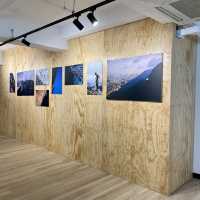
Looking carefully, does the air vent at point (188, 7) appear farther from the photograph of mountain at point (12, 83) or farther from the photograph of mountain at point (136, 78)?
the photograph of mountain at point (12, 83)

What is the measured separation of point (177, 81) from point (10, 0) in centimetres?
281

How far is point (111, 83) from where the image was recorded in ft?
11.9

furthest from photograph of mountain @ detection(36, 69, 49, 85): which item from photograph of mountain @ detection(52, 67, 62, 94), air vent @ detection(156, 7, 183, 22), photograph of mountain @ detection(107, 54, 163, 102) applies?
air vent @ detection(156, 7, 183, 22)

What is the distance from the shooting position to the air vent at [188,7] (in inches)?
86.4

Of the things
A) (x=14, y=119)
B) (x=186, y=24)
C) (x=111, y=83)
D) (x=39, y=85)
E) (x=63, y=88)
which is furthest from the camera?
(x=14, y=119)

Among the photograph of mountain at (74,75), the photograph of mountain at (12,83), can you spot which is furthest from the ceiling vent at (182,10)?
the photograph of mountain at (12,83)

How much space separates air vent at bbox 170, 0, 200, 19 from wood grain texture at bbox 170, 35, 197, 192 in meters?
0.53

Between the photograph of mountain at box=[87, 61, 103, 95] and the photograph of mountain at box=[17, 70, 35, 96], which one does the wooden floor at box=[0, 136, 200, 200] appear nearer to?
the photograph of mountain at box=[87, 61, 103, 95]

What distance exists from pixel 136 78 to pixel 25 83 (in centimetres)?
388

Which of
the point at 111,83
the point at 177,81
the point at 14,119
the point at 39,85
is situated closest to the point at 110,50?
the point at 111,83

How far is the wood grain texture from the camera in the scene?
3023 mm

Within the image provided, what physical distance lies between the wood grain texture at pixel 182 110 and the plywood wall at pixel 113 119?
5.1 inches

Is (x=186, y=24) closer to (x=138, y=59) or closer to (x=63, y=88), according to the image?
(x=138, y=59)

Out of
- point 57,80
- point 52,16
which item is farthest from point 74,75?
point 52,16
